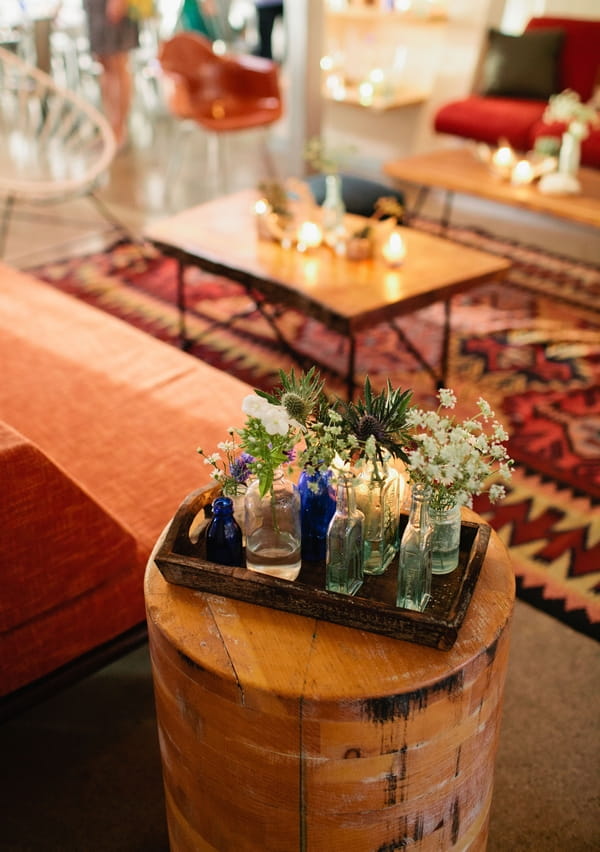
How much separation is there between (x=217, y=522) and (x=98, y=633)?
509mm

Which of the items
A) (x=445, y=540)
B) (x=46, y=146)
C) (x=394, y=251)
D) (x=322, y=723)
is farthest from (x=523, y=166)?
(x=322, y=723)

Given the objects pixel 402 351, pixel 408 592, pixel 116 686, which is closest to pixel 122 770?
pixel 116 686

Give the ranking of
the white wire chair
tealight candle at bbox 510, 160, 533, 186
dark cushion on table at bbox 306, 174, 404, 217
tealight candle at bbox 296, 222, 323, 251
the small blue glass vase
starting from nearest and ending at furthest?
1. the small blue glass vase
2. tealight candle at bbox 296, 222, 323, 251
3. dark cushion on table at bbox 306, 174, 404, 217
4. tealight candle at bbox 510, 160, 533, 186
5. the white wire chair

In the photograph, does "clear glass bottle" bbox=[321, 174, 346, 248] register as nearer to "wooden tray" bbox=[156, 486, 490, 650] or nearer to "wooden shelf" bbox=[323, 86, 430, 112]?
"wooden tray" bbox=[156, 486, 490, 650]

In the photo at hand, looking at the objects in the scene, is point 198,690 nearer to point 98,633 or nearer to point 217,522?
point 217,522

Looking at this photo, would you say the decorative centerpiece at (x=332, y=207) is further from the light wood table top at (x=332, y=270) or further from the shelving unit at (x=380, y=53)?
the shelving unit at (x=380, y=53)

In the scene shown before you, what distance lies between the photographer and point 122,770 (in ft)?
5.63

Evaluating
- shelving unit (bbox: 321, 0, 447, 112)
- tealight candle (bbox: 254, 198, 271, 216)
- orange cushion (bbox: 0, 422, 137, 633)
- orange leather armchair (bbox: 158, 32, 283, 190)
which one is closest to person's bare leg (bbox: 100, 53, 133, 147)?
orange leather armchair (bbox: 158, 32, 283, 190)

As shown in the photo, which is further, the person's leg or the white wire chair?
the person's leg

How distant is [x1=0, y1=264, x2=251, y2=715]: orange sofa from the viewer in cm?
146

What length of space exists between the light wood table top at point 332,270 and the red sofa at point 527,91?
201 cm

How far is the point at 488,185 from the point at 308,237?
1.14 m

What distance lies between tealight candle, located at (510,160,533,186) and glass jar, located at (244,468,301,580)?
286 centimetres

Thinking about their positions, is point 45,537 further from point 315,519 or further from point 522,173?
point 522,173
